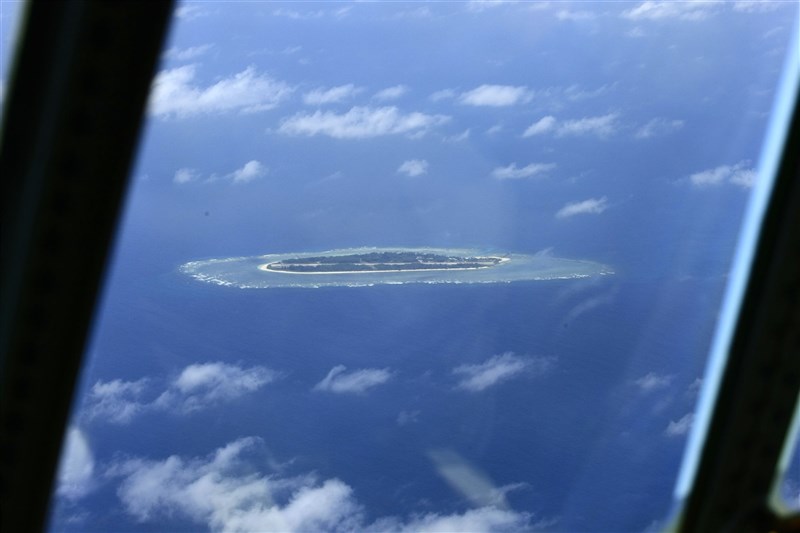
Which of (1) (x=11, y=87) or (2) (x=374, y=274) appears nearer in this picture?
(1) (x=11, y=87)

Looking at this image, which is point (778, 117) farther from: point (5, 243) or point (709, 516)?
point (5, 243)

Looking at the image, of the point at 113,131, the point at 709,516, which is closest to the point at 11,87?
the point at 113,131

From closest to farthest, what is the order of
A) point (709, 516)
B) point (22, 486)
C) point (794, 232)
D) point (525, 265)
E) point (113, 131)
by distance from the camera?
1. point (113, 131)
2. point (22, 486)
3. point (794, 232)
4. point (709, 516)
5. point (525, 265)
